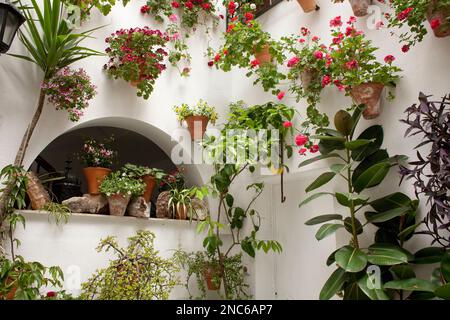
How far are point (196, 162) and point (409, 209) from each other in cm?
222

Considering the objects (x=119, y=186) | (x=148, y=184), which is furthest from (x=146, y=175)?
(x=119, y=186)

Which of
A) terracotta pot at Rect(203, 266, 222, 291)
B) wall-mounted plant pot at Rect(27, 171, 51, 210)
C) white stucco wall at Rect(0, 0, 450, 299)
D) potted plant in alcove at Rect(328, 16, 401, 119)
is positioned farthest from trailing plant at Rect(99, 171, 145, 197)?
potted plant in alcove at Rect(328, 16, 401, 119)

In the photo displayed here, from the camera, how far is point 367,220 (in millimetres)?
2879

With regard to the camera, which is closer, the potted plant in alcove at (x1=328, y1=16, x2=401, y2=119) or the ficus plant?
the ficus plant

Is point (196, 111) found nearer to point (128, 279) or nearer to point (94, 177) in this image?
point (94, 177)

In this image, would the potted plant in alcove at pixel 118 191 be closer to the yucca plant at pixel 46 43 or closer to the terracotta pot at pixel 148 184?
the terracotta pot at pixel 148 184

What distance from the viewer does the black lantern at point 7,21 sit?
8.23ft

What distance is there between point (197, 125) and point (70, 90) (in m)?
1.35

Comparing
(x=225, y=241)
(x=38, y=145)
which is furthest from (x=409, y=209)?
(x=38, y=145)

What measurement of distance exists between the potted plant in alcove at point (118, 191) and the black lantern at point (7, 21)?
1.38 metres

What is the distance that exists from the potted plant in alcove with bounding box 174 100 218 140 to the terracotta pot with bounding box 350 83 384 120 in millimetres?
1595

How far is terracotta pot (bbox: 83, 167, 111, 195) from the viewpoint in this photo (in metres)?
3.57

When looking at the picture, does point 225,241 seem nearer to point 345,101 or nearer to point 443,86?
point 345,101

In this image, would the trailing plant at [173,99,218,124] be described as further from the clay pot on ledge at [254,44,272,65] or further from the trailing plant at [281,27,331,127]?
the trailing plant at [281,27,331,127]
